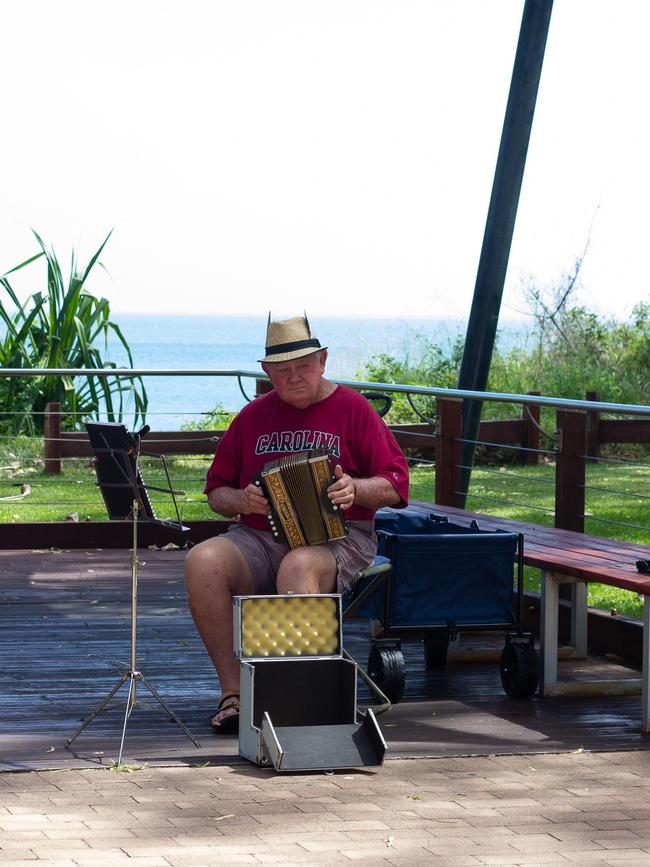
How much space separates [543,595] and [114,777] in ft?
5.51

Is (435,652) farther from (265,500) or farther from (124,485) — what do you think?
(124,485)

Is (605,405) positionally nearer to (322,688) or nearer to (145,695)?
(322,688)

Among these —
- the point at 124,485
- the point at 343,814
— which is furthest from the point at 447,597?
the point at 343,814

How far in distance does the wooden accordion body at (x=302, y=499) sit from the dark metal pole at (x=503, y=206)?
2.88m

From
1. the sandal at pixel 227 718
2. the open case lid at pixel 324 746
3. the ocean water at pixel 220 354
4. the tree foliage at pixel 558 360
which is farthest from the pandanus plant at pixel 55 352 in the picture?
the open case lid at pixel 324 746

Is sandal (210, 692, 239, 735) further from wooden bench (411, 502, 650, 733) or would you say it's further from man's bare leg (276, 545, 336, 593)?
wooden bench (411, 502, 650, 733)

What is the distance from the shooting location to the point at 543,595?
4.66 meters

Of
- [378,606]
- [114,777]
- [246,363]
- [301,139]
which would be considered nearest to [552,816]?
[114,777]

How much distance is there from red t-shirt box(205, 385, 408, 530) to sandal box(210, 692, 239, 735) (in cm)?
54

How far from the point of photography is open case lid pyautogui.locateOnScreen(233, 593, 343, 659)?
12.8ft

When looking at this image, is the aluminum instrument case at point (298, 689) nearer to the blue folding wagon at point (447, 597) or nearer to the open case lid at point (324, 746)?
the open case lid at point (324, 746)

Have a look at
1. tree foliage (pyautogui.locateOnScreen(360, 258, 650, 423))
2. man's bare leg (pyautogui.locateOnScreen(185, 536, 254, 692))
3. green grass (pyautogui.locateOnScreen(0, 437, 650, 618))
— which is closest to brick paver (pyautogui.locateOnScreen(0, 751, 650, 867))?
man's bare leg (pyautogui.locateOnScreen(185, 536, 254, 692))

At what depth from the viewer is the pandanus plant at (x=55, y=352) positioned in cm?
1137

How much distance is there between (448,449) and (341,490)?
2247mm
